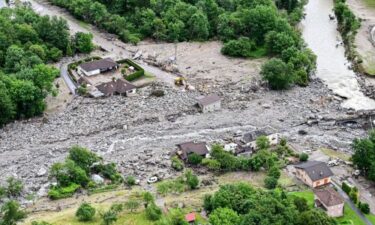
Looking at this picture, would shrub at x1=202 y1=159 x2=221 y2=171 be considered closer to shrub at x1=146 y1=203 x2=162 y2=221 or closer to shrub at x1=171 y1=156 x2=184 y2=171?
shrub at x1=171 y1=156 x2=184 y2=171

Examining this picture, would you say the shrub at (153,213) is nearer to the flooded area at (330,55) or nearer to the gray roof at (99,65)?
the flooded area at (330,55)

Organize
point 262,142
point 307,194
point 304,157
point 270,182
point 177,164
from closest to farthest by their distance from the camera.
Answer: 1. point 270,182
2. point 307,194
3. point 177,164
4. point 304,157
5. point 262,142

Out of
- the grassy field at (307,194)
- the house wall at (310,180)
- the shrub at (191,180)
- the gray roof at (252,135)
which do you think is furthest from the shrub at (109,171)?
the house wall at (310,180)

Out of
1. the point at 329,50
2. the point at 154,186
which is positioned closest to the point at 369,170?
the point at 154,186

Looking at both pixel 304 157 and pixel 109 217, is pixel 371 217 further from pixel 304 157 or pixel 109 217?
pixel 109 217

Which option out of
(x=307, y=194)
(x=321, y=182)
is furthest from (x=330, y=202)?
(x=321, y=182)

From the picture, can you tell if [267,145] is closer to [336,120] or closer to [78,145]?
[336,120]
